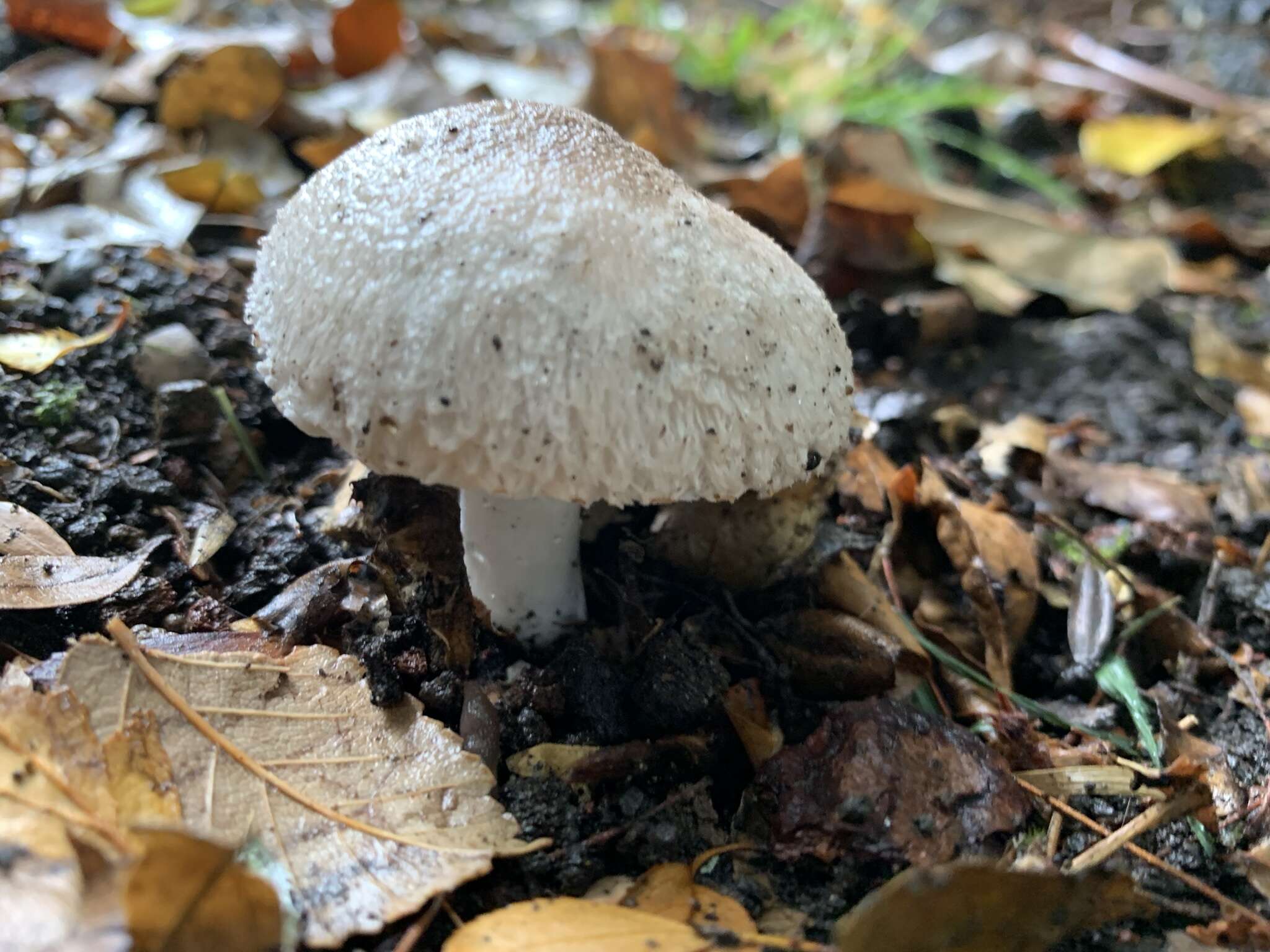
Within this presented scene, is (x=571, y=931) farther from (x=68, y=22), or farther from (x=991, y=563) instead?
(x=68, y=22)

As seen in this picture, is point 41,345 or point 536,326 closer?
point 536,326

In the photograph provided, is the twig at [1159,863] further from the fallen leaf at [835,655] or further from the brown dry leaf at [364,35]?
the brown dry leaf at [364,35]

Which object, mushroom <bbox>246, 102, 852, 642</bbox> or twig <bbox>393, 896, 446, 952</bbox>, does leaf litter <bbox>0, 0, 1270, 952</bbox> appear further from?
mushroom <bbox>246, 102, 852, 642</bbox>

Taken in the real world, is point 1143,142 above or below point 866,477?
above

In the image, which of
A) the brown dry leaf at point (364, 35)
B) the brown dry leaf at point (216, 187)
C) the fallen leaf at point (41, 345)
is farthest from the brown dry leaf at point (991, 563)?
the brown dry leaf at point (364, 35)

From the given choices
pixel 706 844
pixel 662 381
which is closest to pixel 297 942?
pixel 706 844

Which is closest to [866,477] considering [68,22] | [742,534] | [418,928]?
[742,534]
